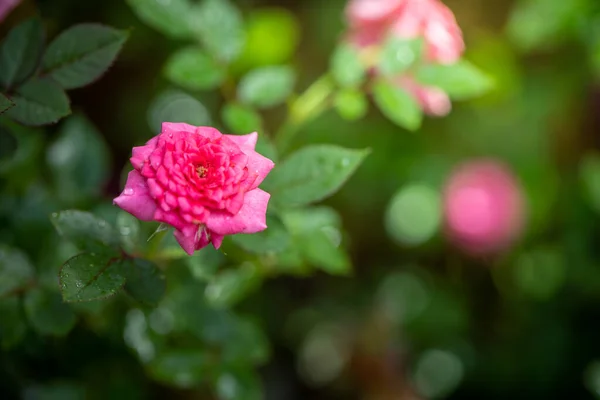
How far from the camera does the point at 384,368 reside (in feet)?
5.59

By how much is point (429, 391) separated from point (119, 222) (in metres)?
1.14

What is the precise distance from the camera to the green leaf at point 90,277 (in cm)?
62

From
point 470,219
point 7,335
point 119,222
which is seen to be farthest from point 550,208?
point 7,335

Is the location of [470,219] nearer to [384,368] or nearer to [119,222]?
[384,368]

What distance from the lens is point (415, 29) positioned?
38.0 inches

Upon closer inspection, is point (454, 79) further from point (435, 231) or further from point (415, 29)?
point (435, 231)

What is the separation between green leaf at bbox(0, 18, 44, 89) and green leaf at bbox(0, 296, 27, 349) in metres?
0.33

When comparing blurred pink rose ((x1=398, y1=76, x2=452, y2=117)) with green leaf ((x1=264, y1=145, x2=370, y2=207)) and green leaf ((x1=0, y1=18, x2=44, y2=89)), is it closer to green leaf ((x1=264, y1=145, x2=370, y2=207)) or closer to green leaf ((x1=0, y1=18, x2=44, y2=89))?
green leaf ((x1=264, y1=145, x2=370, y2=207))

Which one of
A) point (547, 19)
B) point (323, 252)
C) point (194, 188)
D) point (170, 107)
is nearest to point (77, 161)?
point (170, 107)

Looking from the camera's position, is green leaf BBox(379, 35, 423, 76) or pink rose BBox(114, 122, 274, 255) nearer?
pink rose BBox(114, 122, 274, 255)

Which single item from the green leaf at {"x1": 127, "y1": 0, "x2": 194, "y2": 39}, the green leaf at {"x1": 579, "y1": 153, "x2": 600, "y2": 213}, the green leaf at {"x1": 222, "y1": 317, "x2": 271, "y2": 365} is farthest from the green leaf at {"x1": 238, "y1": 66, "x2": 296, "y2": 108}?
the green leaf at {"x1": 579, "y1": 153, "x2": 600, "y2": 213}

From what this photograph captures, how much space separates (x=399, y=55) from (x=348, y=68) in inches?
3.3

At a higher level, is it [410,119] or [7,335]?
[410,119]

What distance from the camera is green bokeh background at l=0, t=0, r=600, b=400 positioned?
65.2 inches
